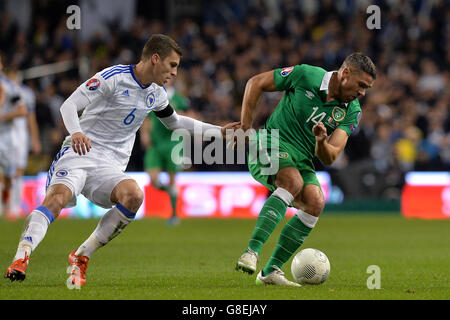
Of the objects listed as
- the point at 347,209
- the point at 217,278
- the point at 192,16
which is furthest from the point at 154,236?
the point at 192,16

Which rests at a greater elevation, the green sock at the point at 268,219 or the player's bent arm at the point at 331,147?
the player's bent arm at the point at 331,147

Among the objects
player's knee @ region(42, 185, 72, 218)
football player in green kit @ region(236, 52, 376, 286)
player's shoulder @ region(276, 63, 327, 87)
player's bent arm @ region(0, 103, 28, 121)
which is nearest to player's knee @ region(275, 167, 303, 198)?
football player in green kit @ region(236, 52, 376, 286)

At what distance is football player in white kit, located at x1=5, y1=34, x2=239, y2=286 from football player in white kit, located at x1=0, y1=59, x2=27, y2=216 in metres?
6.76

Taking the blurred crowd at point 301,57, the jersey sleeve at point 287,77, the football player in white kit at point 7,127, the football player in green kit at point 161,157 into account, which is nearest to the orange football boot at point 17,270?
the jersey sleeve at point 287,77

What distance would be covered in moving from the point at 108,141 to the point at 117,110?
0.88 feet

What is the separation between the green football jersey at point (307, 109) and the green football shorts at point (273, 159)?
94 millimetres

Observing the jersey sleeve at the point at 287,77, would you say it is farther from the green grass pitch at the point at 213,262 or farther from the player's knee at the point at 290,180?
the green grass pitch at the point at 213,262

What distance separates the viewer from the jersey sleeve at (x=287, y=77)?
6316mm

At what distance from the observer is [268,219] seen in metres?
5.94

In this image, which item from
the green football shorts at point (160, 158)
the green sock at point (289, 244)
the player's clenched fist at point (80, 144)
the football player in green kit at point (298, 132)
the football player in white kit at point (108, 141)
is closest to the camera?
the player's clenched fist at point (80, 144)

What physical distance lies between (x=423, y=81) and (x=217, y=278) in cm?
1500

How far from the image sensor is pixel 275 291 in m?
5.58

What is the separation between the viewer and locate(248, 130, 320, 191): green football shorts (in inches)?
243

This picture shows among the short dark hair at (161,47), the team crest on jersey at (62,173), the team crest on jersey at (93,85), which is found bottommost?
the team crest on jersey at (62,173)
